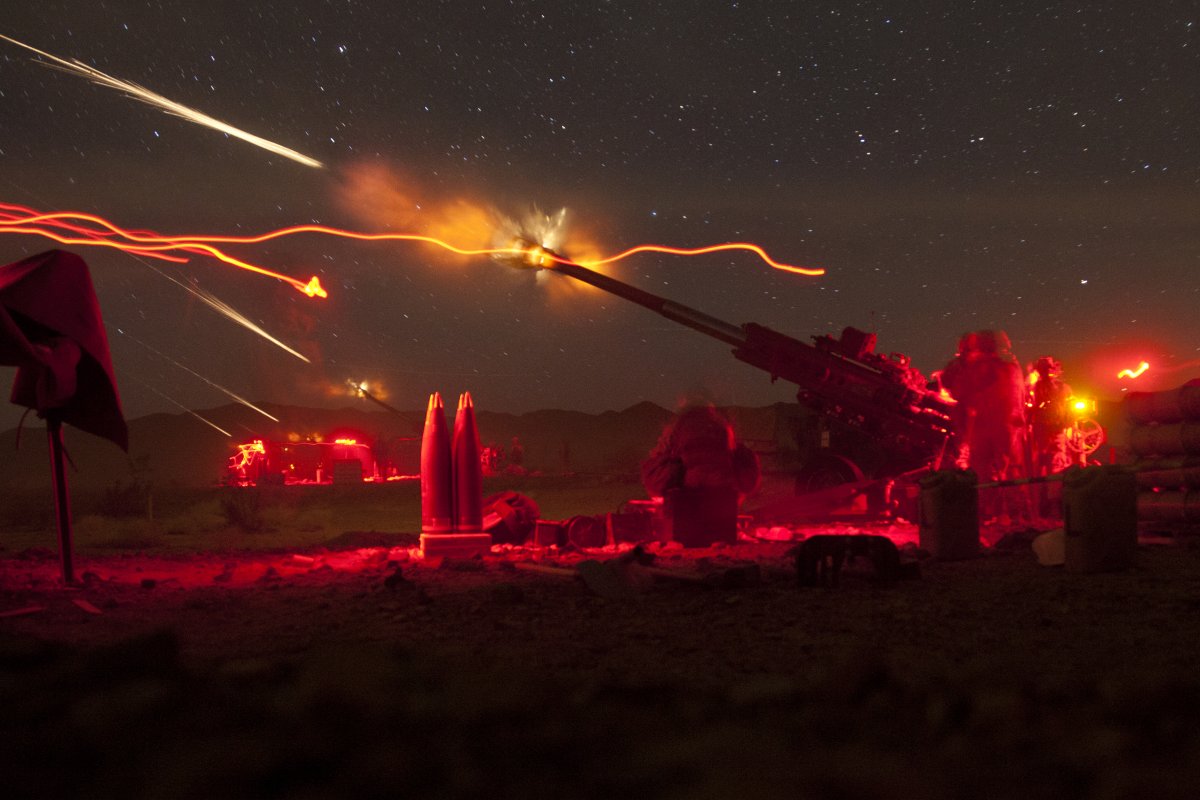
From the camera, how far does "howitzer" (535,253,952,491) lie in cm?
1441

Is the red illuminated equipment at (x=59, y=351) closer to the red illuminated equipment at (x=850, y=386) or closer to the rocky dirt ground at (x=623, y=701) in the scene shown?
the rocky dirt ground at (x=623, y=701)

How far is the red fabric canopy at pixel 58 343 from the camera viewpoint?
704 centimetres

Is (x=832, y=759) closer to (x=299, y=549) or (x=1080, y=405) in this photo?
(x=299, y=549)

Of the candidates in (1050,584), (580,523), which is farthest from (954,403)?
(1050,584)

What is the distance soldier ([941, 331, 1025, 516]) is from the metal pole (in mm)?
11809

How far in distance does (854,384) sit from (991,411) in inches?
81.8

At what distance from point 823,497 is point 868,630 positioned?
8.87 m

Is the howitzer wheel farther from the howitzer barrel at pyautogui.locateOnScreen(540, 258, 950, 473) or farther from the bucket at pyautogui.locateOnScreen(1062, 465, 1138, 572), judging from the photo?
the bucket at pyautogui.locateOnScreen(1062, 465, 1138, 572)

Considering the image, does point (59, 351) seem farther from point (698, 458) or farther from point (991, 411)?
point (991, 411)

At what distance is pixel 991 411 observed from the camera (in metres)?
14.3

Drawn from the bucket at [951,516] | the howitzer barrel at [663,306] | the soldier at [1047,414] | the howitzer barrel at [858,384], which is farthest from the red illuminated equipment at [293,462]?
the bucket at [951,516]

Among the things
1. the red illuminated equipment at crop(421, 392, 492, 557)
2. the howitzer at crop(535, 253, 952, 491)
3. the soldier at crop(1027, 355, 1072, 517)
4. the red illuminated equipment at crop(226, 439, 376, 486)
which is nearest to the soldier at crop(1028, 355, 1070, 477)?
the soldier at crop(1027, 355, 1072, 517)

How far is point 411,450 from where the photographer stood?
37594 mm

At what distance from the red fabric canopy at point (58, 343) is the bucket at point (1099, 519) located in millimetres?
7970
